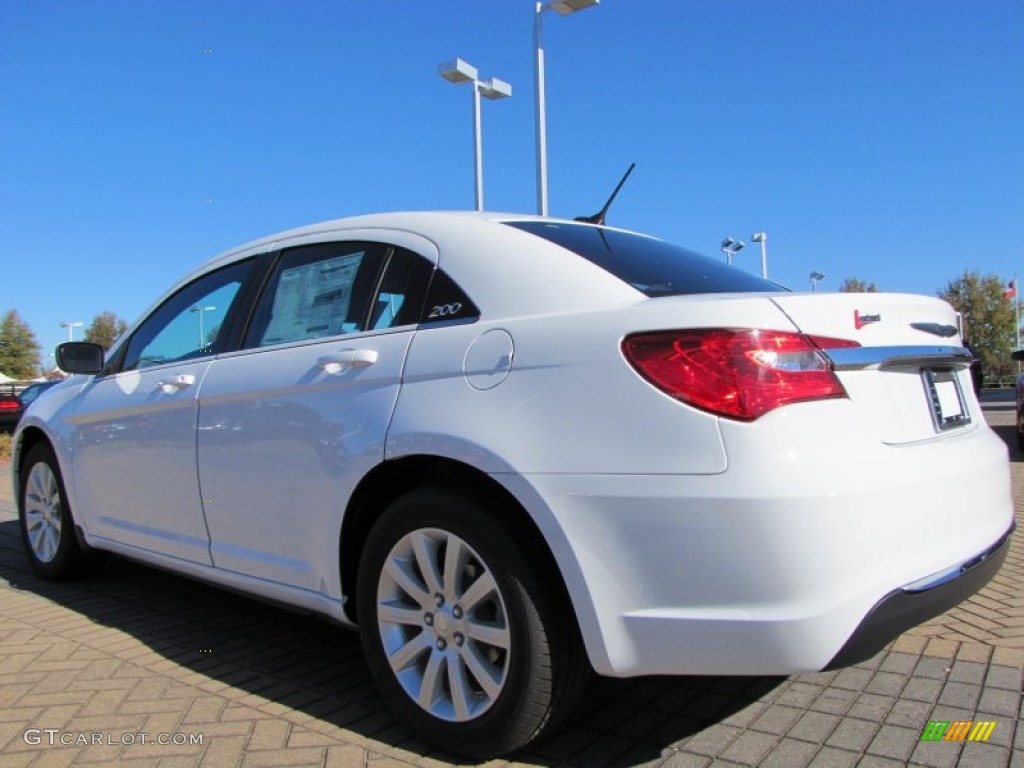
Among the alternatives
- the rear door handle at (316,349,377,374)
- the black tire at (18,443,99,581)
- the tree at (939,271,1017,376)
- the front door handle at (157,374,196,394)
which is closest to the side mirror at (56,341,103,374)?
the black tire at (18,443,99,581)

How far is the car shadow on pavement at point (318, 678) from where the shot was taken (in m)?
2.56

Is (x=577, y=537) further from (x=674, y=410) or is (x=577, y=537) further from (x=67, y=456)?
(x=67, y=456)

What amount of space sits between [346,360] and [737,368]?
1347 mm

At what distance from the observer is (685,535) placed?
6.56 feet

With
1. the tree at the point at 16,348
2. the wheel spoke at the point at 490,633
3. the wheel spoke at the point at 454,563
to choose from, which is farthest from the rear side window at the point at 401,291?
the tree at the point at 16,348

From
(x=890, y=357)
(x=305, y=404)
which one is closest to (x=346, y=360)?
(x=305, y=404)

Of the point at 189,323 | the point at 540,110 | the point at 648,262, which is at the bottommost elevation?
the point at 189,323

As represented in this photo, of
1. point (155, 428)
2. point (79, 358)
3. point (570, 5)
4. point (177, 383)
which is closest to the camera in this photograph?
point (177, 383)

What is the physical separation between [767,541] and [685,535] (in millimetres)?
195

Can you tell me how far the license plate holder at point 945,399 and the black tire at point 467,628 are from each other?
124cm

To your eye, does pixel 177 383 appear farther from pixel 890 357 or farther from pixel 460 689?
pixel 890 357

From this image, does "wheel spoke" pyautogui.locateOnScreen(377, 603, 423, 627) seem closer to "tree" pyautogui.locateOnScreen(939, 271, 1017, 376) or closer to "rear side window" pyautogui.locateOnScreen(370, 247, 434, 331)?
"rear side window" pyautogui.locateOnScreen(370, 247, 434, 331)

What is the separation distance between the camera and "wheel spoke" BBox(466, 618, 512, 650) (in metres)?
2.27

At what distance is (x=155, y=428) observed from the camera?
359 centimetres
